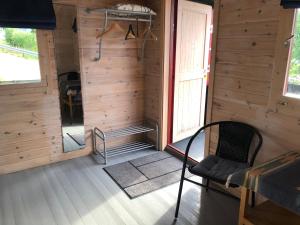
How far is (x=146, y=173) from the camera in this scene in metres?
2.76

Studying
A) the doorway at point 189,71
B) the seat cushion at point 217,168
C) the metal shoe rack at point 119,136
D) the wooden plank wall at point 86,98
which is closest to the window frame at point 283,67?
the seat cushion at point 217,168

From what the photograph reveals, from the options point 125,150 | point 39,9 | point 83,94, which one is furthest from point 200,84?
point 39,9

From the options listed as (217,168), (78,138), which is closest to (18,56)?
(78,138)

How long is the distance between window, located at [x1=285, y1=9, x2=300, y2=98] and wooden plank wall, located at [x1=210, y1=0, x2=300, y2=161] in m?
0.12

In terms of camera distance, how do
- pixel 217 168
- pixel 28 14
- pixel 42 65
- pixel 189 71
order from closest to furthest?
pixel 217 168, pixel 28 14, pixel 42 65, pixel 189 71

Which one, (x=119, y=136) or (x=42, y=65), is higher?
(x=42, y=65)

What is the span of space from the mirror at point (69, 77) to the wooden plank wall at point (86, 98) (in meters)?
0.06

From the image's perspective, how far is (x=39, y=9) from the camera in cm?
245

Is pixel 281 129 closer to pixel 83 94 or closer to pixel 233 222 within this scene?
pixel 233 222

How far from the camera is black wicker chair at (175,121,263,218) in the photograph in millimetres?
1962

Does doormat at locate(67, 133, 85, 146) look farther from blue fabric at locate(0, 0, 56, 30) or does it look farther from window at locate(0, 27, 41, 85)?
blue fabric at locate(0, 0, 56, 30)

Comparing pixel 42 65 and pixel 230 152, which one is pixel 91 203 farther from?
pixel 42 65

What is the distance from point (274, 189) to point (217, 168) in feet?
2.12

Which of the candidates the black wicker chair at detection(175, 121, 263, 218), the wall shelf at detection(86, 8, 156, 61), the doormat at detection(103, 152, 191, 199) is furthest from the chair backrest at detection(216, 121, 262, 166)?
the wall shelf at detection(86, 8, 156, 61)
